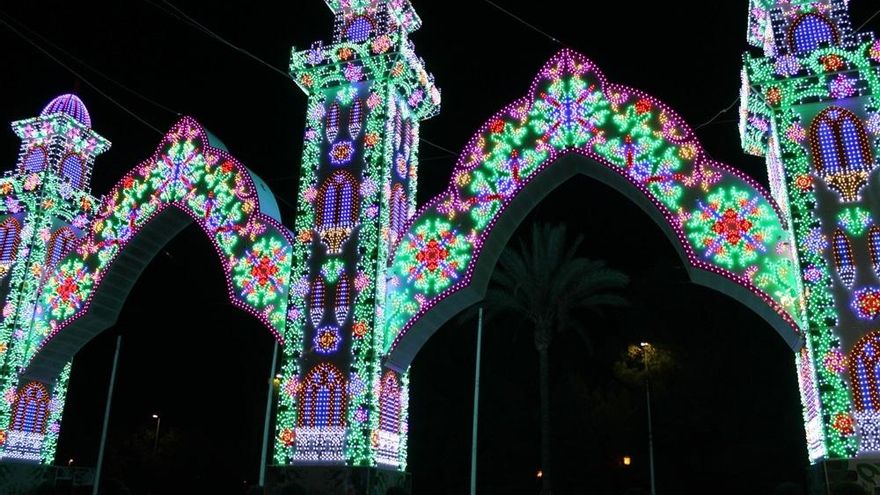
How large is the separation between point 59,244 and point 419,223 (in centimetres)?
987

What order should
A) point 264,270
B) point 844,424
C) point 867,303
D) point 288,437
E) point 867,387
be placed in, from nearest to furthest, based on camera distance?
point 844,424
point 867,387
point 867,303
point 288,437
point 264,270

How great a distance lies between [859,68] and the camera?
42.1 ft

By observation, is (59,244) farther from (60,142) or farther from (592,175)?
(592,175)

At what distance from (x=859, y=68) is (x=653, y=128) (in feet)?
11.6

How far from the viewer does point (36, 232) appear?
1820cm

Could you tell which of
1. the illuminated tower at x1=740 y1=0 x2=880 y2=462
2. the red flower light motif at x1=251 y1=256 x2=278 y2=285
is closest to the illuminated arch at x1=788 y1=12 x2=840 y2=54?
the illuminated tower at x1=740 y1=0 x2=880 y2=462

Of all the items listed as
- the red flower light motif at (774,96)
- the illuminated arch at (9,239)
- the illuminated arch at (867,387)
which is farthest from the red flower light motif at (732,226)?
the illuminated arch at (9,239)

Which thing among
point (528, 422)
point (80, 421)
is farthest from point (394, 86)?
point (80, 421)

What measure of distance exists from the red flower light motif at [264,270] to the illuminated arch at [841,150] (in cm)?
1036

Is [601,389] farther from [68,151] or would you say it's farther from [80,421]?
[80,421]

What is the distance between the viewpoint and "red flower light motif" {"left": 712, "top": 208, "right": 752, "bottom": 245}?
503 inches

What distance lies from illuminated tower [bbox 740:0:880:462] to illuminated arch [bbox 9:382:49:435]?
1666 cm

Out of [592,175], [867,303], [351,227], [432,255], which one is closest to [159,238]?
[351,227]

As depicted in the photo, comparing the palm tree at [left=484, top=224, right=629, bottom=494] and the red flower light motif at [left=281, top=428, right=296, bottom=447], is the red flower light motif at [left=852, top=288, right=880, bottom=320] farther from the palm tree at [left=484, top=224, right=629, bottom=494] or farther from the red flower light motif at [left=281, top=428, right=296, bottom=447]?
the palm tree at [left=484, top=224, right=629, bottom=494]
